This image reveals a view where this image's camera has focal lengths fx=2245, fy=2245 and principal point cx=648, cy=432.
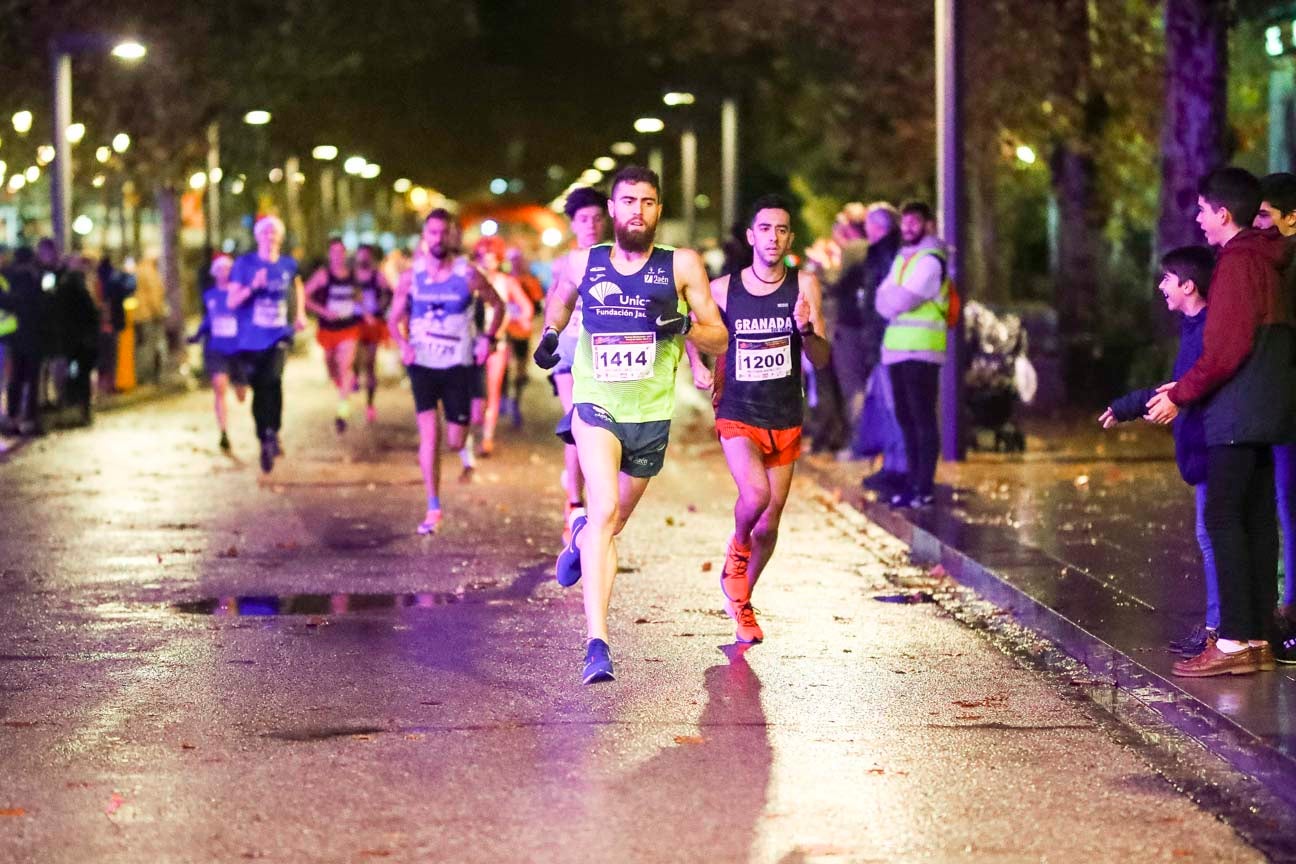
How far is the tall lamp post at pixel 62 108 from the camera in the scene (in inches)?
1068

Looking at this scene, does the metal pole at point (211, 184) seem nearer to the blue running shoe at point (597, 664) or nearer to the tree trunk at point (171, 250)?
the tree trunk at point (171, 250)

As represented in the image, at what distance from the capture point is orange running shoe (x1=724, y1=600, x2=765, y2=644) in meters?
9.31

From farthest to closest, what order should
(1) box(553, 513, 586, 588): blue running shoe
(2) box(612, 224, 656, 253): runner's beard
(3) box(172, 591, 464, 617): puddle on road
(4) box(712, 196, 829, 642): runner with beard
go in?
(3) box(172, 591, 464, 617): puddle on road < (4) box(712, 196, 829, 642): runner with beard < (1) box(553, 513, 586, 588): blue running shoe < (2) box(612, 224, 656, 253): runner's beard

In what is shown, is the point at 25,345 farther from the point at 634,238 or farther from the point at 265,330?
the point at 634,238

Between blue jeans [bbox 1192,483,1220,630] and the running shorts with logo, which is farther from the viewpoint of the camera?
the running shorts with logo

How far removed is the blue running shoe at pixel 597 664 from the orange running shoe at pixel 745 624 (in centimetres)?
113

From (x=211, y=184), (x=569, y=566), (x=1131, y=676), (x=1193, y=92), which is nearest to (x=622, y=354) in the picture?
(x=569, y=566)

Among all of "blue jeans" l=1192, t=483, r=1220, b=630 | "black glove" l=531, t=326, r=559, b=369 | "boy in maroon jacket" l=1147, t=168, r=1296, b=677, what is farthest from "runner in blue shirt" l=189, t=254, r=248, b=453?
"boy in maroon jacket" l=1147, t=168, r=1296, b=677

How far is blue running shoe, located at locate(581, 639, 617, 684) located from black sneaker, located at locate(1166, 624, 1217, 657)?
2.14 m

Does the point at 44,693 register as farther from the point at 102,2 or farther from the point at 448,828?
the point at 102,2

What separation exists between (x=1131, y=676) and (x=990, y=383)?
33.3 ft

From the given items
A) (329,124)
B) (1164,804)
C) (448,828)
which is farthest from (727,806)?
(329,124)

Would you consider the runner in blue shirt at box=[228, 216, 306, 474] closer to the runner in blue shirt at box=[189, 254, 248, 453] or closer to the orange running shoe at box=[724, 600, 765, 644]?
the runner in blue shirt at box=[189, 254, 248, 453]

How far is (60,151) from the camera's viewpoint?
2769cm
